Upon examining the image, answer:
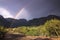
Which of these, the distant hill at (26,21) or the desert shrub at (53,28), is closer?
the desert shrub at (53,28)

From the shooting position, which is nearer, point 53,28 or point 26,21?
point 53,28

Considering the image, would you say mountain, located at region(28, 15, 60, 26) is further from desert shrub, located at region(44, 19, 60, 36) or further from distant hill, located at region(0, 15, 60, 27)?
desert shrub, located at region(44, 19, 60, 36)

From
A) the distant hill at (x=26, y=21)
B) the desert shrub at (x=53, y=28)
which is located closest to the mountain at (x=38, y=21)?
the distant hill at (x=26, y=21)

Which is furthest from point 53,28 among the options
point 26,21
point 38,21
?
point 26,21

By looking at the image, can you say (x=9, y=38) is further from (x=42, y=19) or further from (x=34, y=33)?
(x=42, y=19)

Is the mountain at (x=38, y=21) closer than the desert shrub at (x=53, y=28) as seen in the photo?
No

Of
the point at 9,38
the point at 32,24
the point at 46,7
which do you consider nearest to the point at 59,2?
the point at 46,7

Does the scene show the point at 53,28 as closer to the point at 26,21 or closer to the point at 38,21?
the point at 38,21

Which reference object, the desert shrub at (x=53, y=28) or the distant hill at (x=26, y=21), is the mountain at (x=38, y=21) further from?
the desert shrub at (x=53, y=28)

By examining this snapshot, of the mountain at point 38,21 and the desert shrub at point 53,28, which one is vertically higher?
the mountain at point 38,21

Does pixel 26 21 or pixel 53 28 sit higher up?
pixel 26 21

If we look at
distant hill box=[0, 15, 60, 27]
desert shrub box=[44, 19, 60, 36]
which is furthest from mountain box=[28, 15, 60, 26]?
desert shrub box=[44, 19, 60, 36]

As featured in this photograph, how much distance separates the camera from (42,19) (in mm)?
14570

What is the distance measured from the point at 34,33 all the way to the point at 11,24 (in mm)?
3607
